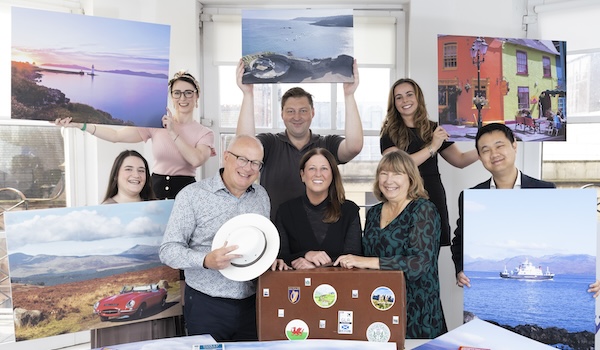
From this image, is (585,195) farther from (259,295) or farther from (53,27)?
(53,27)

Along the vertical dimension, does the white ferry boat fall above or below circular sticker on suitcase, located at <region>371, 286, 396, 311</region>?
above

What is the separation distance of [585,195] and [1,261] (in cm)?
315

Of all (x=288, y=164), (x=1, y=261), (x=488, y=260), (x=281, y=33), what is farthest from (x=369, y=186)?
(x=1, y=261)

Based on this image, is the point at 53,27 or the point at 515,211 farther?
the point at 53,27

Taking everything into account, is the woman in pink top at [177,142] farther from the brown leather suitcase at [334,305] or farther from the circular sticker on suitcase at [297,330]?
the circular sticker on suitcase at [297,330]

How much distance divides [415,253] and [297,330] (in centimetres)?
53

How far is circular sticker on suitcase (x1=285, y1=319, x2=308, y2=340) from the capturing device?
1968mm

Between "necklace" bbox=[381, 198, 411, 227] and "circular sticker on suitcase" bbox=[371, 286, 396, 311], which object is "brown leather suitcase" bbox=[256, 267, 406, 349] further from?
"necklace" bbox=[381, 198, 411, 227]

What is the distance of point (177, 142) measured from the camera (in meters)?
2.76

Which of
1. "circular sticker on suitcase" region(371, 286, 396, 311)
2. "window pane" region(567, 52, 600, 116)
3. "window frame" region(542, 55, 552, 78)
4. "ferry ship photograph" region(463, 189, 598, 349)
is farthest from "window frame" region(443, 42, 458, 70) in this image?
"circular sticker on suitcase" region(371, 286, 396, 311)

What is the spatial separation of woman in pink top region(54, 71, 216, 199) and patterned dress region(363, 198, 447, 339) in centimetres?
100

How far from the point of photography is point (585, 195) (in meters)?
2.12

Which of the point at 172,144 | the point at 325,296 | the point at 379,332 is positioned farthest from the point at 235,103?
the point at 379,332

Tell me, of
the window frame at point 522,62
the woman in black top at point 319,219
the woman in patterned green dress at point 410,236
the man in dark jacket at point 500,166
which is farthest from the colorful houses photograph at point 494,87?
the woman in black top at point 319,219
